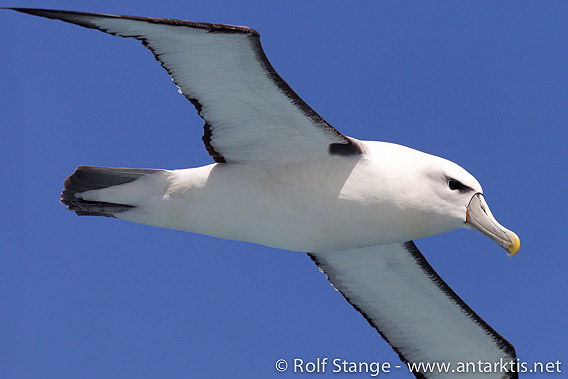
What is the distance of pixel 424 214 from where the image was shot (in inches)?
371

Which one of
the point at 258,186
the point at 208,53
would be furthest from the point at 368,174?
the point at 208,53

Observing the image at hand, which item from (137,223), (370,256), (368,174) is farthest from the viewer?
(370,256)

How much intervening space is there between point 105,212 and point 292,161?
2.12 meters

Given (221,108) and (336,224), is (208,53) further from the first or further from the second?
(336,224)

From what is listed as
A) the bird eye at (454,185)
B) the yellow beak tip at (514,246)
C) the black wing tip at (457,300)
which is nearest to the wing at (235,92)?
the bird eye at (454,185)

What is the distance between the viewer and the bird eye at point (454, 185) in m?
9.55

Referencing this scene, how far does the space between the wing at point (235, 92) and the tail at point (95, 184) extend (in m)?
0.94

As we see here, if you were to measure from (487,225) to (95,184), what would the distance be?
4194mm

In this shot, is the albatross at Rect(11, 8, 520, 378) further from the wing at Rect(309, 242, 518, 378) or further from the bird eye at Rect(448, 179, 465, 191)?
the wing at Rect(309, 242, 518, 378)

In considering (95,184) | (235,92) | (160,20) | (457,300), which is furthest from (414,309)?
(160,20)

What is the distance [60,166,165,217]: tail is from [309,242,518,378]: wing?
8.95 feet

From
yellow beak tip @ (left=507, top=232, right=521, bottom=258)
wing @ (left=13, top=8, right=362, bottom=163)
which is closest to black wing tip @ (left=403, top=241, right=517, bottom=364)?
yellow beak tip @ (left=507, top=232, right=521, bottom=258)

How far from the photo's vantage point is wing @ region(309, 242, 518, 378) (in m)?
11.3

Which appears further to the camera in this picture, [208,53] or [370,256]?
[370,256]
